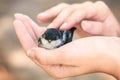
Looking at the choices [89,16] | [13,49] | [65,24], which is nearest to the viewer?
[65,24]

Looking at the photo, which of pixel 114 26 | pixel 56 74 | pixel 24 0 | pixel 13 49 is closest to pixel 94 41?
pixel 56 74

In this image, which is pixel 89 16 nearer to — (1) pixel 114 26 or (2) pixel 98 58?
(1) pixel 114 26

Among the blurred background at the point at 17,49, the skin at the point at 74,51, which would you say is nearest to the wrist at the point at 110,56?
the skin at the point at 74,51

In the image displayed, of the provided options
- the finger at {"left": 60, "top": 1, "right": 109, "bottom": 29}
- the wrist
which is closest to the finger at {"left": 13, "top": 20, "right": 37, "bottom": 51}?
the finger at {"left": 60, "top": 1, "right": 109, "bottom": 29}

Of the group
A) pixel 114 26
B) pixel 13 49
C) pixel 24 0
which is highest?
pixel 114 26

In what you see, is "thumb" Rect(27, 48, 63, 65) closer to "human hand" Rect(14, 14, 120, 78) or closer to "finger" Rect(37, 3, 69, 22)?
"human hand" Rect(14, 14, 120, 78)

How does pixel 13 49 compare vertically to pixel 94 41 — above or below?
below

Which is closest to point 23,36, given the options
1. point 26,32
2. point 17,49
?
point 26,32

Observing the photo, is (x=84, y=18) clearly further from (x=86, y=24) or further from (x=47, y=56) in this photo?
(x=47, y=56)
